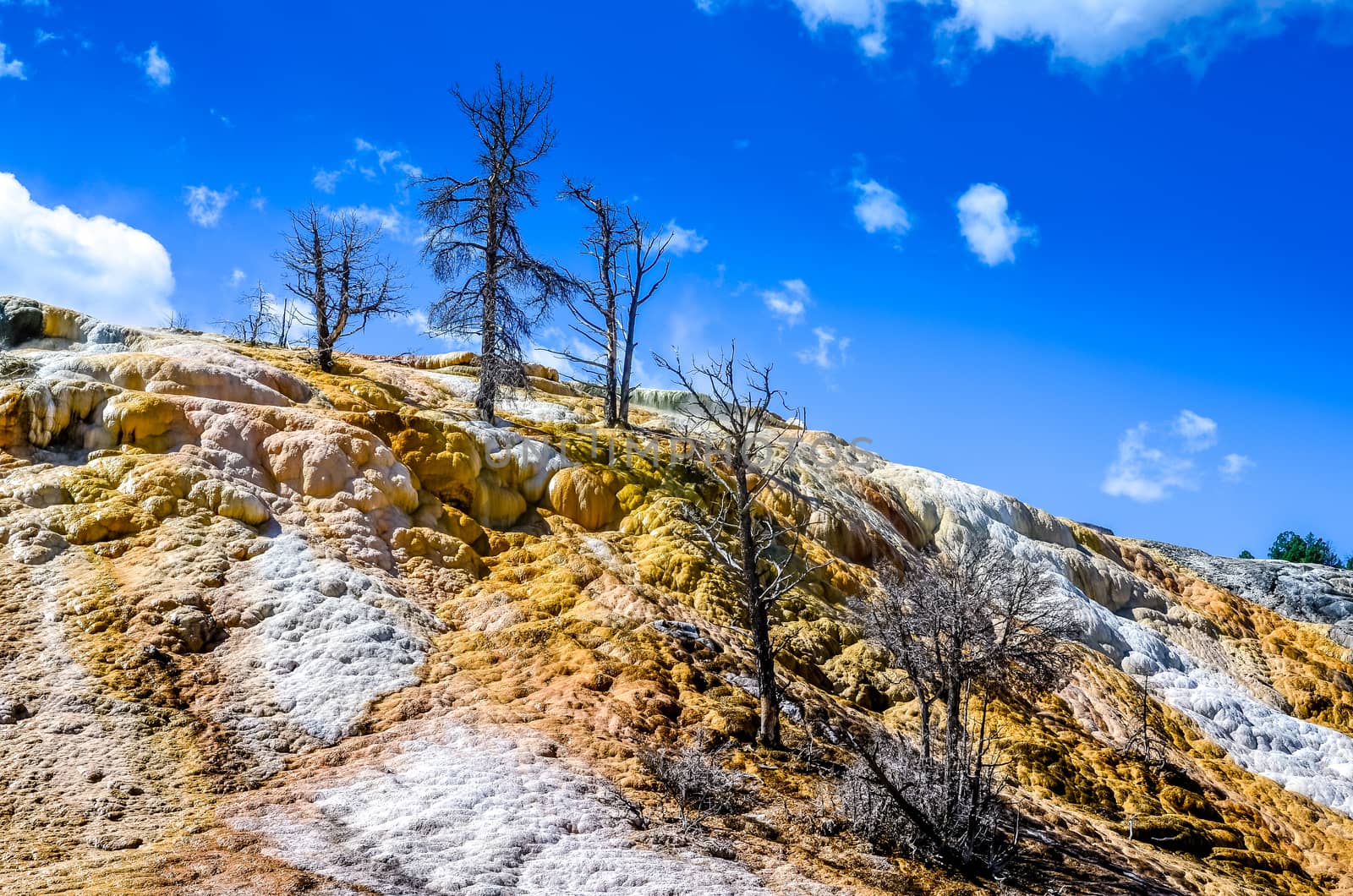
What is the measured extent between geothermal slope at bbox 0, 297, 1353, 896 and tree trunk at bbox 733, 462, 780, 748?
Answer: 1.31 feet

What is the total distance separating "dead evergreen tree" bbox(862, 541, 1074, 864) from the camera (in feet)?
36.0

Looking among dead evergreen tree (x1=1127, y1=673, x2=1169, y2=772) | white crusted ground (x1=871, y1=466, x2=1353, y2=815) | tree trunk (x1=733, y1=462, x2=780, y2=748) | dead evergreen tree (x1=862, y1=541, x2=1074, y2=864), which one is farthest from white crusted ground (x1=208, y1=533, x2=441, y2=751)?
dead evergreen tree (x1=1127, y1=673, x2=1169, y2=772)

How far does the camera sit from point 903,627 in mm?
13930

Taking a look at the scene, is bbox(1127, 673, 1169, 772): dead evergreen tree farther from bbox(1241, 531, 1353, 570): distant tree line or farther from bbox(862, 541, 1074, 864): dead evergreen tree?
bbox(1241, 531, 1353, 570): distant tree line

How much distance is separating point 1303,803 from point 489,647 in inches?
666

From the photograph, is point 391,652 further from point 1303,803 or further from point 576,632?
point 1303,803

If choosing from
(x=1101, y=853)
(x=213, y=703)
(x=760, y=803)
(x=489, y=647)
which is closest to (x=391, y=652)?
(x=489, y=647)

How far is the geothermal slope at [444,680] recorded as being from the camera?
9391mm

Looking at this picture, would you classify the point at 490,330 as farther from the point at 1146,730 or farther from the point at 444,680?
the point at 1146,730

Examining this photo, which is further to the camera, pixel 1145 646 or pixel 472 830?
pixel 1145 646

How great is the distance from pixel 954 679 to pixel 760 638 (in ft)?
9.21

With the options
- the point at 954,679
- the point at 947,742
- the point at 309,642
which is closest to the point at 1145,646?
the point at 954,679

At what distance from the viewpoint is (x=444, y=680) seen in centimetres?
1327

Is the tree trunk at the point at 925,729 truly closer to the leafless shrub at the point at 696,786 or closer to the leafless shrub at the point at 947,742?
the leafless shrub at the point at 947,742
